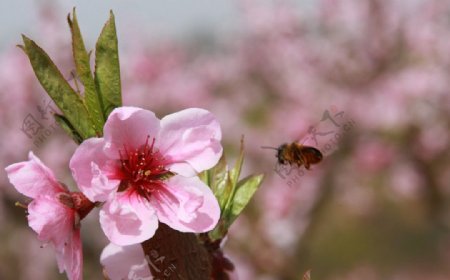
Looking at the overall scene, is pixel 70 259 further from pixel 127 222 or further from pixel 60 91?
pixel 60 91

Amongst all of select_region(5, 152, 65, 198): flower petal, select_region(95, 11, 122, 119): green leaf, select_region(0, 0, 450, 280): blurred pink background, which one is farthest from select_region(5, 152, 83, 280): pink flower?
select_region(0, 0, 450, 280): blurred pink background

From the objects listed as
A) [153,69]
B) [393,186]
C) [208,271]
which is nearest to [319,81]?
[153,69]

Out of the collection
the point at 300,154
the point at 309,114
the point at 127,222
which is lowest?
the point at 309,114

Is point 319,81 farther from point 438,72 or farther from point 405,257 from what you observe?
point 405,257

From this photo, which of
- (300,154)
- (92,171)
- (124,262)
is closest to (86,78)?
(92,171)

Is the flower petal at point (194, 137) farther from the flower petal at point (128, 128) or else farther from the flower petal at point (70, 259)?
the flower petal at point (70, 259)

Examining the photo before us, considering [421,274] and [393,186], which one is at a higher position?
[393,186]

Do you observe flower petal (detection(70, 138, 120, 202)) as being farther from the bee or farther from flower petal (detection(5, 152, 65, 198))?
the bee
